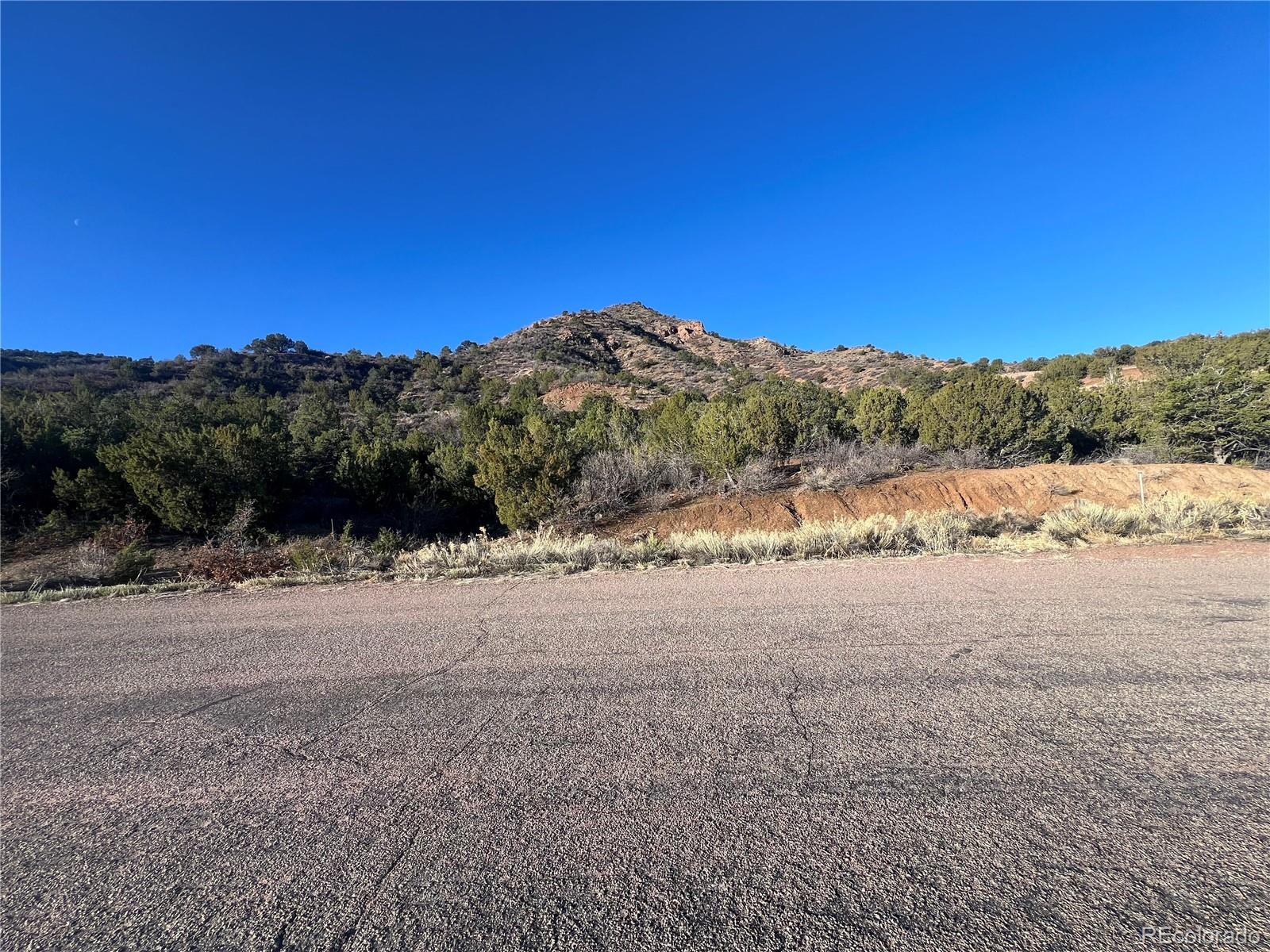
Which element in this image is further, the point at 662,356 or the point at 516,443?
the point at 662,356

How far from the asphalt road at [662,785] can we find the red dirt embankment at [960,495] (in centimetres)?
981

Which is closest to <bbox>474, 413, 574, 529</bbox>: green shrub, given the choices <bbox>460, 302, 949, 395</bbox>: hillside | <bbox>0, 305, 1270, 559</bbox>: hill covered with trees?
<bbox>0, 305, 1270, 559</bbox>: hill covered with trees

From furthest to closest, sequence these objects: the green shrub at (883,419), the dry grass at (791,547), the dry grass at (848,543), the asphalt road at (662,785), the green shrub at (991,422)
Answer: the green shrub at (883,419)
the green shrub at (991,422)
the dry grass at (848,543)
the dry grass at (791,547)
the asphalt road at (662,785)

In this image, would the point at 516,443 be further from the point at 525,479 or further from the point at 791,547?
the point at 791,547

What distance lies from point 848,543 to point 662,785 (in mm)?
7094

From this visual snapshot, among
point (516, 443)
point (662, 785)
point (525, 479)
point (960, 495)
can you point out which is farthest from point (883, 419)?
point (662, 785)

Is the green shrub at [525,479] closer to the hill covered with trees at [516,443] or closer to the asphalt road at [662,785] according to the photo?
the hill covered with trees at [516,443]

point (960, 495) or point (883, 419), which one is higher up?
point (883, 419)

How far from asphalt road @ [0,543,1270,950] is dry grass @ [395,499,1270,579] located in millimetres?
3383

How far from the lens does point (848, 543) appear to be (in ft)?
28.8

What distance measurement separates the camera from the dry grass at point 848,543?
8.35 metres

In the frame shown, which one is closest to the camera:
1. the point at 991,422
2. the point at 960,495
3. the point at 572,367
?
the point at 960,495

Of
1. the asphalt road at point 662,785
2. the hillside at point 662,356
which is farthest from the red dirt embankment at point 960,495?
the hillside at point 662,356

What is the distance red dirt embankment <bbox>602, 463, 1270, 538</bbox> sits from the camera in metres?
14.8
